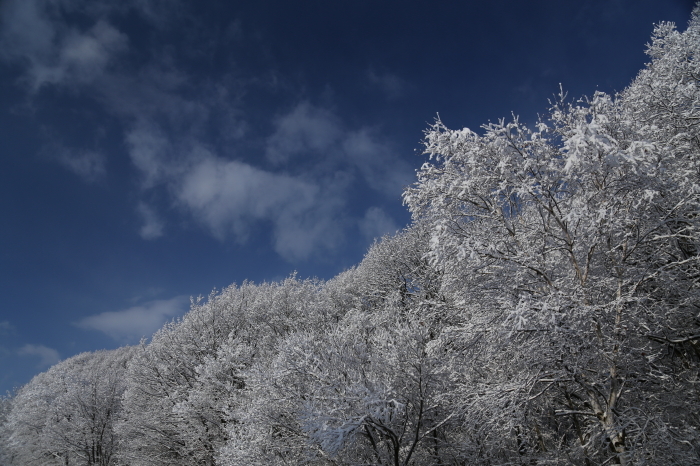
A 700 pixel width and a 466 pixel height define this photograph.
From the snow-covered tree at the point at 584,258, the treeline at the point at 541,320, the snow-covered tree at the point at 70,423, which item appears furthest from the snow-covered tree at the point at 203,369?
the snow-covered tree at the point at 584,258

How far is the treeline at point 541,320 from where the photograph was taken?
7.51 meters

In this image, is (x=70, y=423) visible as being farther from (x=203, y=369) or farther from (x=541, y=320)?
(x=541, y=320)

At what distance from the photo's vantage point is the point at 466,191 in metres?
8.98

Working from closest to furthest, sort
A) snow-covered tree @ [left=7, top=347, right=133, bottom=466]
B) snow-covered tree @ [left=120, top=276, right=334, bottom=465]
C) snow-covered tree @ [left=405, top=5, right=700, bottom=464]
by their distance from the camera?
1. snow-covered tree @ [left=405, top=5, right=700, bottom=464]
2. snow-covered tree @ [left=120, top=276, right=334, bottom=465]
3. snow-covered tree @ [left=7, top=347, right=133, bottom=466]

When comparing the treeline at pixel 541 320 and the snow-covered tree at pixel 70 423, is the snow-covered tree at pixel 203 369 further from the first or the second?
the snow-covered tree at pixel 70 423

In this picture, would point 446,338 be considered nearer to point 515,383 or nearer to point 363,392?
point 515,383

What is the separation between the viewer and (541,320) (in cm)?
722

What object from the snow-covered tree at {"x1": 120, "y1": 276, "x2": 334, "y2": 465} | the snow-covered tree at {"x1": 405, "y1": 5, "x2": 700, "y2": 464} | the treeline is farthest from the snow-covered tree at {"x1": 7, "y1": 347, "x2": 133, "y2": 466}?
the snow-covered tree at {"x1": 405, "y1": 5, "x2": 700, "y2": 464}

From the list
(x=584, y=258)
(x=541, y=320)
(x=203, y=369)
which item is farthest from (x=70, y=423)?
(x=584, y=258)

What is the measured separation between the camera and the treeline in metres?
7.51

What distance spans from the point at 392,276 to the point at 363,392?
15.9 m

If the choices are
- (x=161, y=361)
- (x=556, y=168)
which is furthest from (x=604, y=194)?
(x=161, y=361)

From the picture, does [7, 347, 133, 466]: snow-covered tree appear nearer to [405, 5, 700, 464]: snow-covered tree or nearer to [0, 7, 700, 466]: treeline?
[0, 7, 700, 466]: treeline

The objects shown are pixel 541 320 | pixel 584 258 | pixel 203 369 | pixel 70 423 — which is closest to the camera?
pixel 541 320
